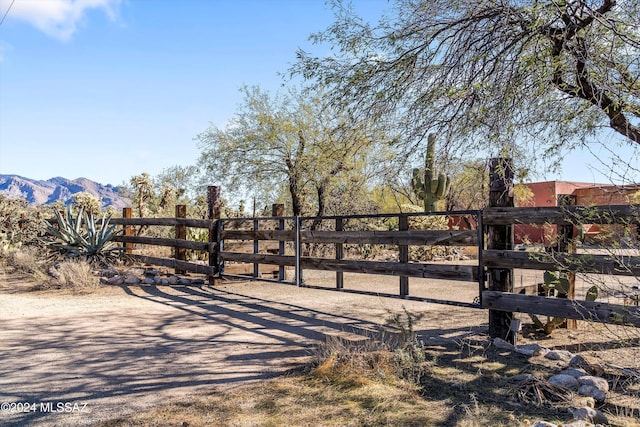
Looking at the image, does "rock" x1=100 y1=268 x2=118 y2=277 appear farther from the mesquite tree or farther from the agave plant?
the mesquite tree

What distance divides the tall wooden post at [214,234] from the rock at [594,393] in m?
8.35

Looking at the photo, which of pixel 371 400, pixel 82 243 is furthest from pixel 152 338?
pixel 82 243

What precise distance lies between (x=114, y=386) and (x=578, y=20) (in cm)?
577

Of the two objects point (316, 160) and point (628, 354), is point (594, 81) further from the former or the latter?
point (316, 160)

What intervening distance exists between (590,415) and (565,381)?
762 millimetres

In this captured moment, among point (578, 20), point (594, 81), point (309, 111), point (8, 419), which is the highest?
point (309, 111)

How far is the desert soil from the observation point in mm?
4168

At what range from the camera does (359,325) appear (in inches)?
270

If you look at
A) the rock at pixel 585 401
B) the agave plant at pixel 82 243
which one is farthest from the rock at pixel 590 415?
the agave plant at pixel 82 243

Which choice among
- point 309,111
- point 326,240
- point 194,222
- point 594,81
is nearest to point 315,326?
point 326,240

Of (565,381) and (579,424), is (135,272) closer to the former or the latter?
(565,381)

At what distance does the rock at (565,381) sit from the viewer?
4.26 m

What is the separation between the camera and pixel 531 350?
543 centimetres

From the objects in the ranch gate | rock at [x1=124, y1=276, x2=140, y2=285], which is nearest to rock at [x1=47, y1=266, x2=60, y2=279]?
rock at [x1=124, y1=276, x2=140, y2=285]
